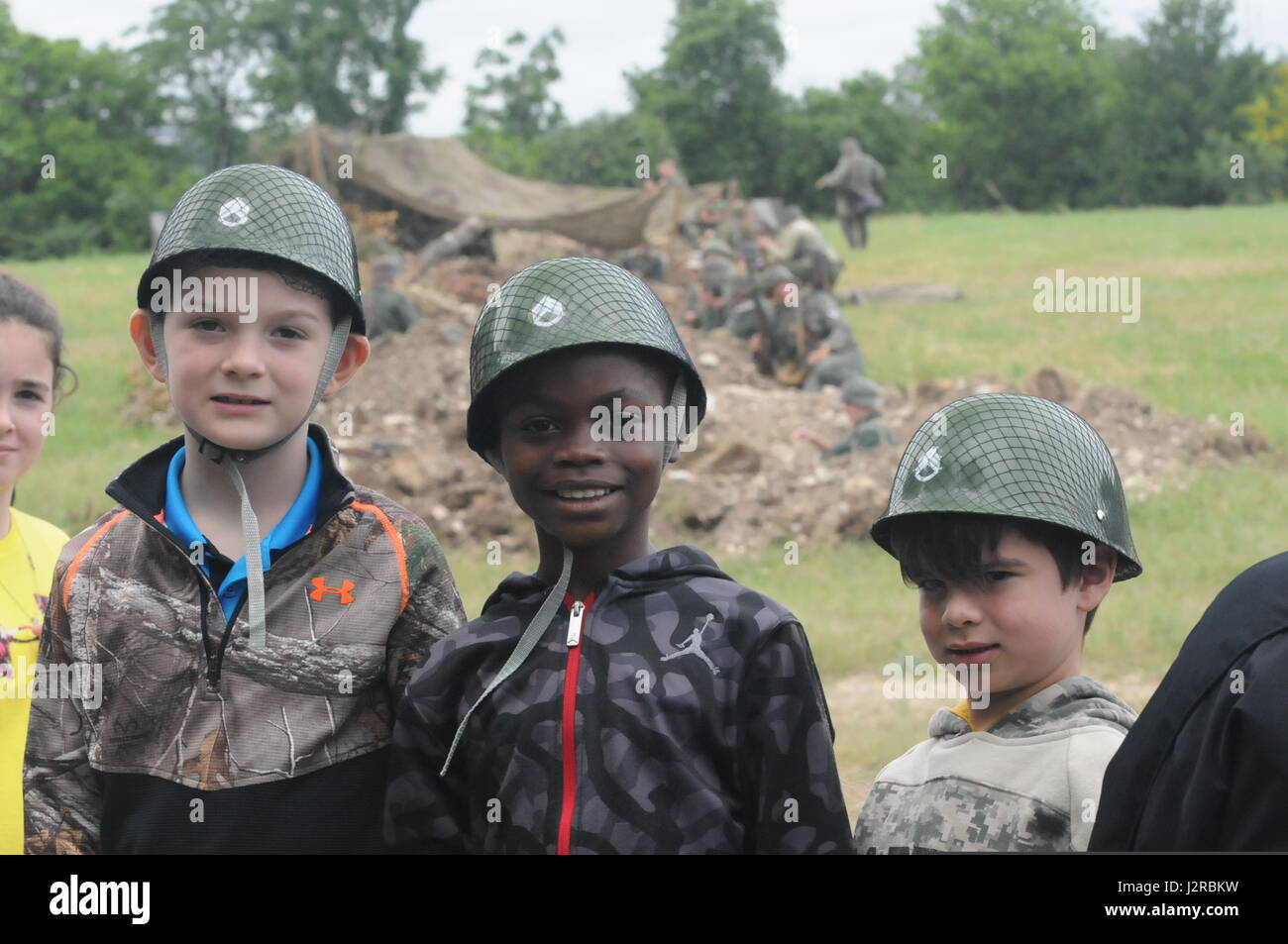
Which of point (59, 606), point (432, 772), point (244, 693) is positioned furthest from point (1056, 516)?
point (59, 606)

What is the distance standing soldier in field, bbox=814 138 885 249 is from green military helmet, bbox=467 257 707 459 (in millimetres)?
23027

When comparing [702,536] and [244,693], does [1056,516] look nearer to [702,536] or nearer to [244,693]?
[244,693]

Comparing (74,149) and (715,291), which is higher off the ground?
(74,149)

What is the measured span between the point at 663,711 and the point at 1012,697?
64cm

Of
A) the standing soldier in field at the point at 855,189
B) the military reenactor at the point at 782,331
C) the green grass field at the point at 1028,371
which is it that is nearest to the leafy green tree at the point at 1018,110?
the green grass field at the point at 1028,371

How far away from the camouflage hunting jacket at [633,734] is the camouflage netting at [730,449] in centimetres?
735

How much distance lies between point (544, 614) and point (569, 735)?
0.71 feet

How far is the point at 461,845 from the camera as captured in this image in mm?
2510

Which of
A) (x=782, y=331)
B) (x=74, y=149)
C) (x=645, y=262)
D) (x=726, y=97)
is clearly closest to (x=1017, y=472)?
(x=782, y=331)

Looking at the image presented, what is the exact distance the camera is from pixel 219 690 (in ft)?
8.30

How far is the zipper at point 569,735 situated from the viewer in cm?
236

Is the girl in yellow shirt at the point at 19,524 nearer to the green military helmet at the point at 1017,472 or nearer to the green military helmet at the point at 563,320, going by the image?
the green military helmet at the point at 563,320

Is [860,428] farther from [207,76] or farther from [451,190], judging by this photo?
[207,76]

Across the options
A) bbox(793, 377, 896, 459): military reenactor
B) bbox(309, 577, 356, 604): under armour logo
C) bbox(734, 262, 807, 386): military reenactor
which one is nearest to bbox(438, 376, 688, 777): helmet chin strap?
bbox(309, 577, 356, 604): under armour logo
